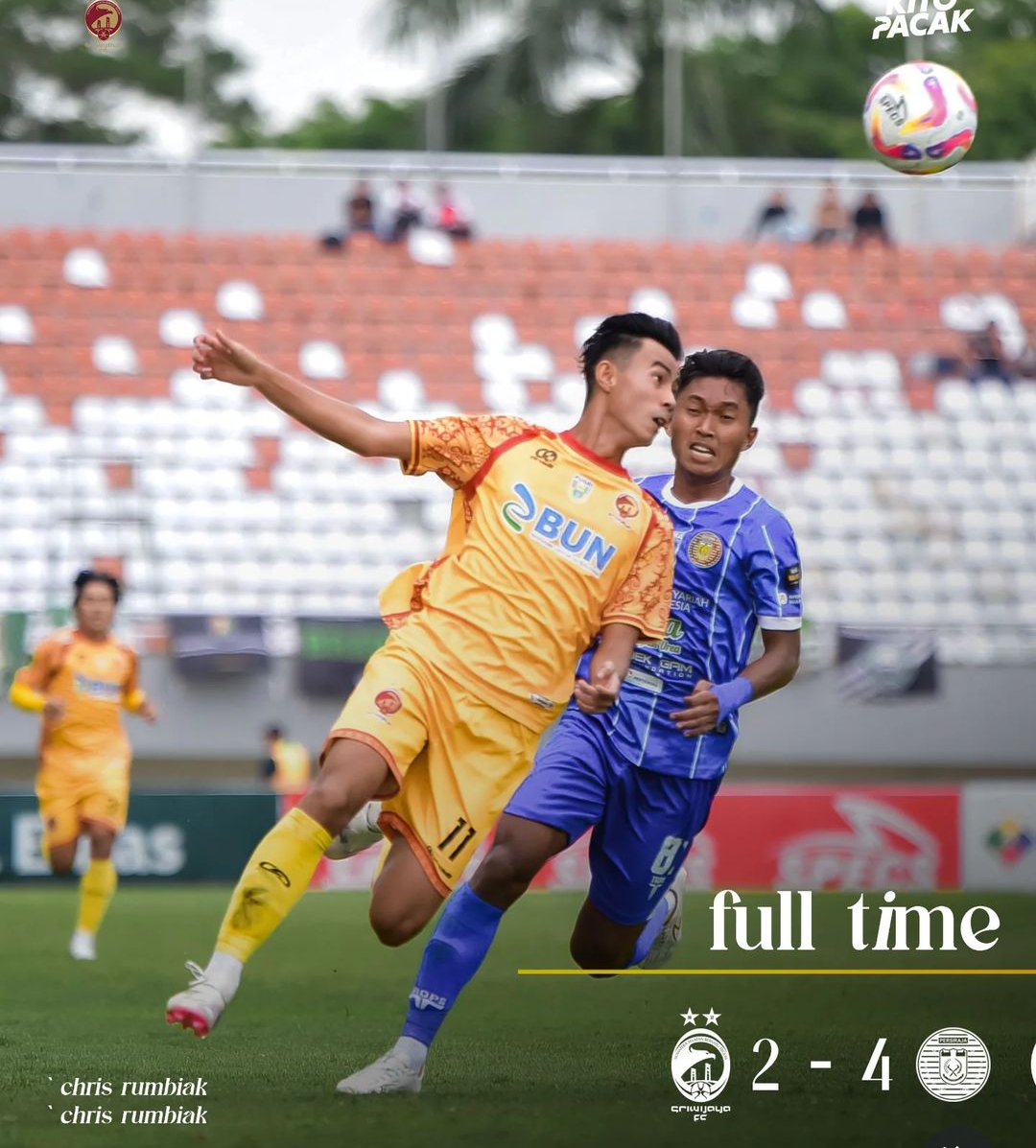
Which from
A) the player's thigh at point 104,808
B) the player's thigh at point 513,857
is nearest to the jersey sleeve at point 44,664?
the player's thigh at point 104,808

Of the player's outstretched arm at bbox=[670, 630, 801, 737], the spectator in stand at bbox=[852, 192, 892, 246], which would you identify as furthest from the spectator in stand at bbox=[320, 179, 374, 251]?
the player's outstretched arm at bbox=[670, 630, 801, 737]

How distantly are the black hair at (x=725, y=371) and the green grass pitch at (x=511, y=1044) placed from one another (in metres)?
1.65

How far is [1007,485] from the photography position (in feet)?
47.3

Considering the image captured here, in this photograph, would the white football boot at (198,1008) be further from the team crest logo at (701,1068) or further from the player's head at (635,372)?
the player's head at (635,372)

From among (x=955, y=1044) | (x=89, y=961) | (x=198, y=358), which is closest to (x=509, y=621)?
(x=198, y=358)

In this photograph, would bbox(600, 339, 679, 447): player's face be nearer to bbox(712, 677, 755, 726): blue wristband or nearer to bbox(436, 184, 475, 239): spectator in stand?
bbox(712, 677, 755, 726): blue wristband

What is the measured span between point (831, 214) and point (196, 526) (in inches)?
257

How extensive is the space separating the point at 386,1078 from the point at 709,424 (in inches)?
77.3

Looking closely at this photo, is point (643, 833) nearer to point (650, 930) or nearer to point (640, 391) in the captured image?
point (650, 930)

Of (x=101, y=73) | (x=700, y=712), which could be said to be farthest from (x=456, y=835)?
(x=101, y=73)

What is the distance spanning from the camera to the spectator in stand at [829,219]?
16.1m

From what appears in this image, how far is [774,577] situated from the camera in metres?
4.92

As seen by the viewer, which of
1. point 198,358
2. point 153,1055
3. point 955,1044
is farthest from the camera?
point 153,1055

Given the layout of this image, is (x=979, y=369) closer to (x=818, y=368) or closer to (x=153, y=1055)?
(x=818, y=368)
